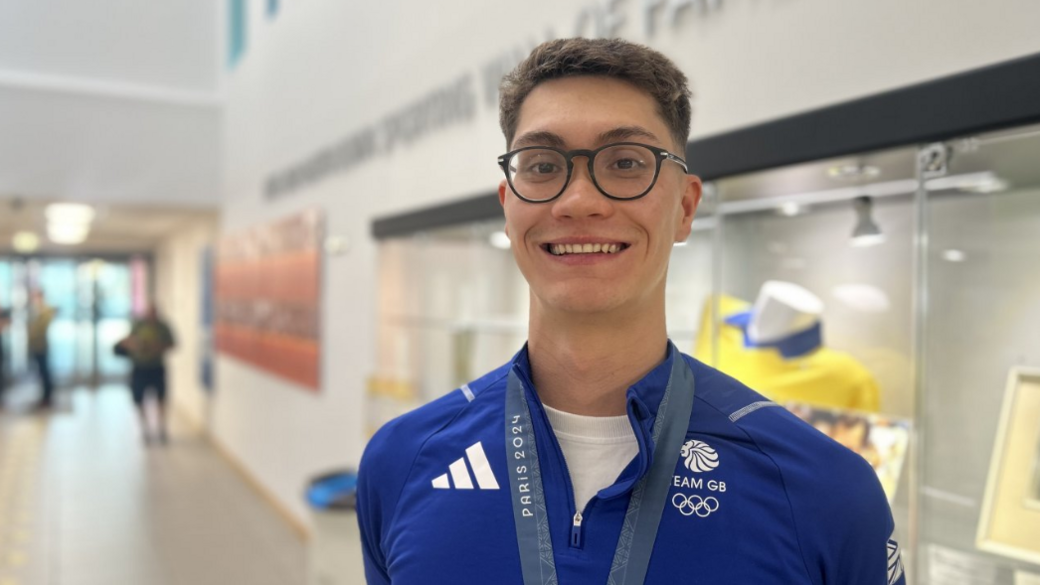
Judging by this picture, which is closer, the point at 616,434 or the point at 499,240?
the point at 616,434

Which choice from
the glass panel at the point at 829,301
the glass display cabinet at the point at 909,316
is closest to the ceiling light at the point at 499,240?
the glass display cabinet at the point at 909,316

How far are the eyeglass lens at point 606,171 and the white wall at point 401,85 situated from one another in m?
1.11

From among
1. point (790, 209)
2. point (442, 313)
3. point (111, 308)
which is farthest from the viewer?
point (111, 308)

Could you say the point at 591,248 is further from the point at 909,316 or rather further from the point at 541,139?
the point at 909,316

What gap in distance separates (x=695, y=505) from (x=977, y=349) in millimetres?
1630

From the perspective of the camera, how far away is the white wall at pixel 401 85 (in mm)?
2029

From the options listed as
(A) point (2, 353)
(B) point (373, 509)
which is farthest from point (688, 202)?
(A) point (2, 353)

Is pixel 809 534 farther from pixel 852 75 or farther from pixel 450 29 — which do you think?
pixel 450 29

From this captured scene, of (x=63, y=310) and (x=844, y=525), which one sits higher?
(x=844, y=525)

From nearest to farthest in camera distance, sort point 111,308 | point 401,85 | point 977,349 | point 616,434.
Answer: point 616,434, point 977,349, point 401,85, point 111,308

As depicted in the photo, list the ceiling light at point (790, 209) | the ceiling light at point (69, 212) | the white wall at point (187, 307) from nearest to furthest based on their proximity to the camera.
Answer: the ceiling light at point (790, 209)
the ceiling light at point (69, 212)
the white wall at point (187, 307)

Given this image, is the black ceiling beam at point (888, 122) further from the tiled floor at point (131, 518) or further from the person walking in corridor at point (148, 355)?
the person walking in corridor at point (148, 355)

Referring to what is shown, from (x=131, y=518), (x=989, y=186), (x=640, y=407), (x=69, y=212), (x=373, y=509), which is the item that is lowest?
(x=131, y=518)

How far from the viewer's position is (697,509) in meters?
1.07
